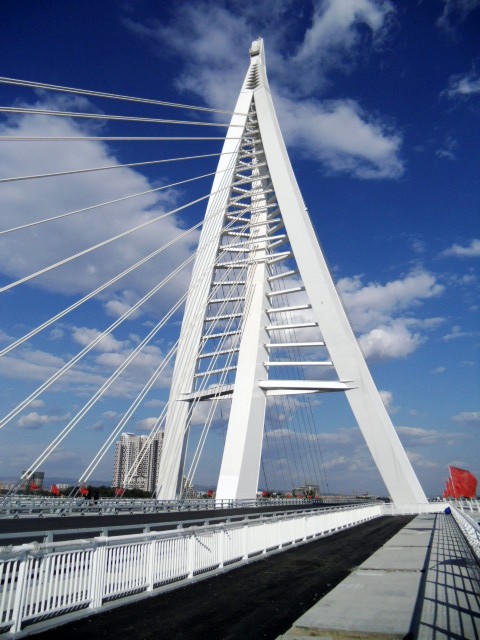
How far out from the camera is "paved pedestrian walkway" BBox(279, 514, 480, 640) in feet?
16.3

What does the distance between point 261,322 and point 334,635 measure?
21378 mm

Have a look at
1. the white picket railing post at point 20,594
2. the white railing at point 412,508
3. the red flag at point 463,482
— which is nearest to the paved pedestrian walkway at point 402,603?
the white picket railing post at point 20,594

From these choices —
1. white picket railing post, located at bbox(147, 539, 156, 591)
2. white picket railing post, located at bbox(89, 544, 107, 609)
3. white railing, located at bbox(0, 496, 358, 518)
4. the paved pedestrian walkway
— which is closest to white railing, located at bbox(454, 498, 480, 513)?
white railing, located at bbox(0, 496, 358, 518)

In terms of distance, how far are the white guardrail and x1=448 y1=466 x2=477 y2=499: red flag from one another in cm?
2282

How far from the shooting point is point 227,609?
20.7 ft

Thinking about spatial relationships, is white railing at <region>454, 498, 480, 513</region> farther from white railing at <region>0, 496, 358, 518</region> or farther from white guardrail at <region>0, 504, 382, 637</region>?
white guardrail at <region>0, 504, 382, 637</region>

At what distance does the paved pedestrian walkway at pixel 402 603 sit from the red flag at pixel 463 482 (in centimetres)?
2202

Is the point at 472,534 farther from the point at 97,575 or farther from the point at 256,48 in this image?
the point at 256,48

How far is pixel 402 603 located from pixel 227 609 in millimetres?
1971

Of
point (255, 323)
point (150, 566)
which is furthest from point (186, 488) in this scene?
point (150, 566)

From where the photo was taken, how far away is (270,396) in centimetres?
2695

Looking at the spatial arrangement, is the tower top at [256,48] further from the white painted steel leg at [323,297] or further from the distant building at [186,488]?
the distant building at [186,488]

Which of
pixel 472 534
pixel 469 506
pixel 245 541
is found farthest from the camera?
pixel 469 506

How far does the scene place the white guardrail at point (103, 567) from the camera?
17.1ft
